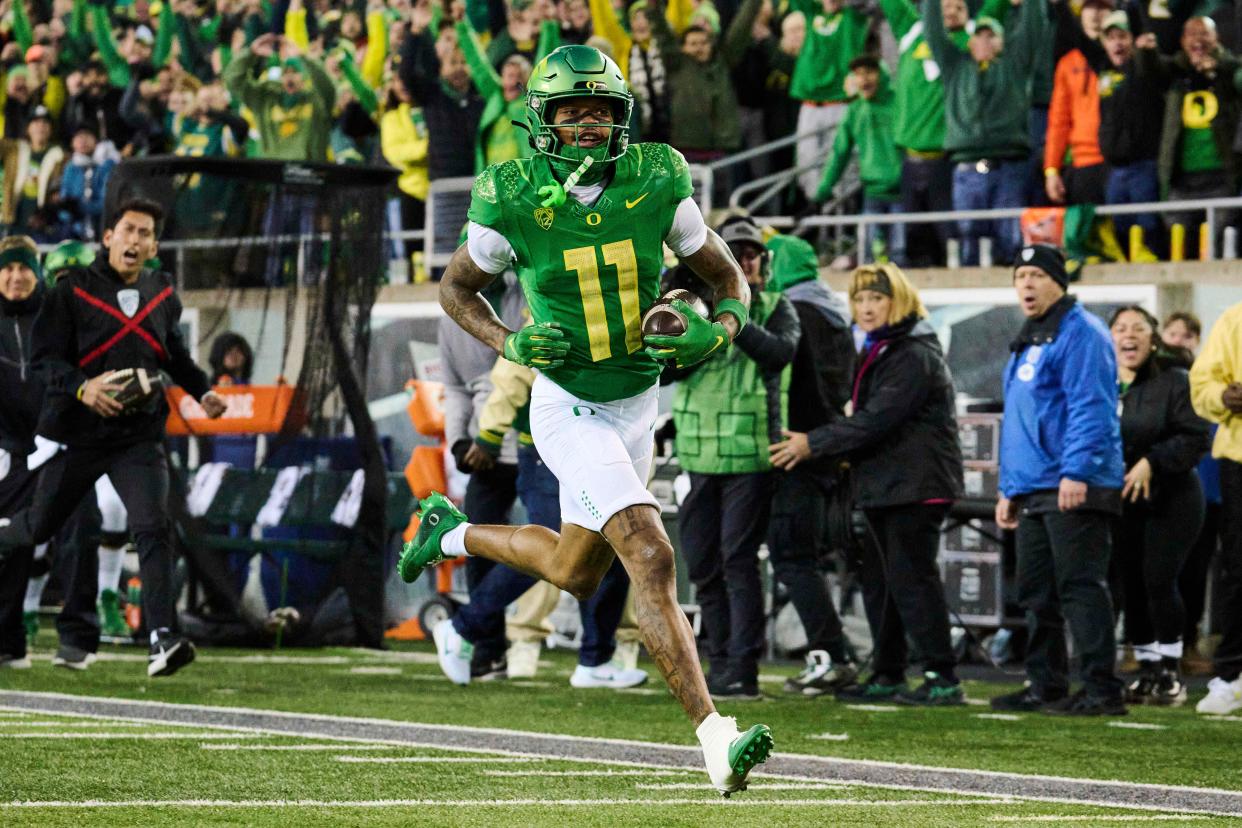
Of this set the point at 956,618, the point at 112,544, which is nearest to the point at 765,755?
the point at 956,618

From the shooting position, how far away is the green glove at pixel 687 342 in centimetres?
648

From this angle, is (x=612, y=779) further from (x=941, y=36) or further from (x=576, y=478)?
(x=941, y=36)

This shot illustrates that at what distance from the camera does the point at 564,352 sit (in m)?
6.72

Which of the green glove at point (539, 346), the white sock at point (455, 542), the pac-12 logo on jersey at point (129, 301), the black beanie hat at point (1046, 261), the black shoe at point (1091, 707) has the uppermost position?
the black beanie hat at point (1046, 261)

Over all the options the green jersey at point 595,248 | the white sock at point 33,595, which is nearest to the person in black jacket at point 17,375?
the white sock at point 33,595

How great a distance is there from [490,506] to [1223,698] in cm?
364

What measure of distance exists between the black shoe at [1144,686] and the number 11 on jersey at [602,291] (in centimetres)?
471

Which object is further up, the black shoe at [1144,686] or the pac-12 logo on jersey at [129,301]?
the pac-12 logo on jersey at [129,301]

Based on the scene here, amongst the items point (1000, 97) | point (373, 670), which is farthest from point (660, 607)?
point (1000, 97)

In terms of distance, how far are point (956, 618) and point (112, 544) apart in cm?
476

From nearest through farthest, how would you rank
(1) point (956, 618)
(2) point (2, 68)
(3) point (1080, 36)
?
(1) point (956, 618) < (3) point (1080, 36) < (2) point (2, 68)

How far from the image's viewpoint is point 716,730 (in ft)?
20.0

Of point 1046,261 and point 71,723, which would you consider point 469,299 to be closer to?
point 71,723

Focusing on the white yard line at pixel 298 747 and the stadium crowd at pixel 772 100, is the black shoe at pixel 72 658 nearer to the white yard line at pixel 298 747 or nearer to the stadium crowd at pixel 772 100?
the white yard line at pixel 298 747
